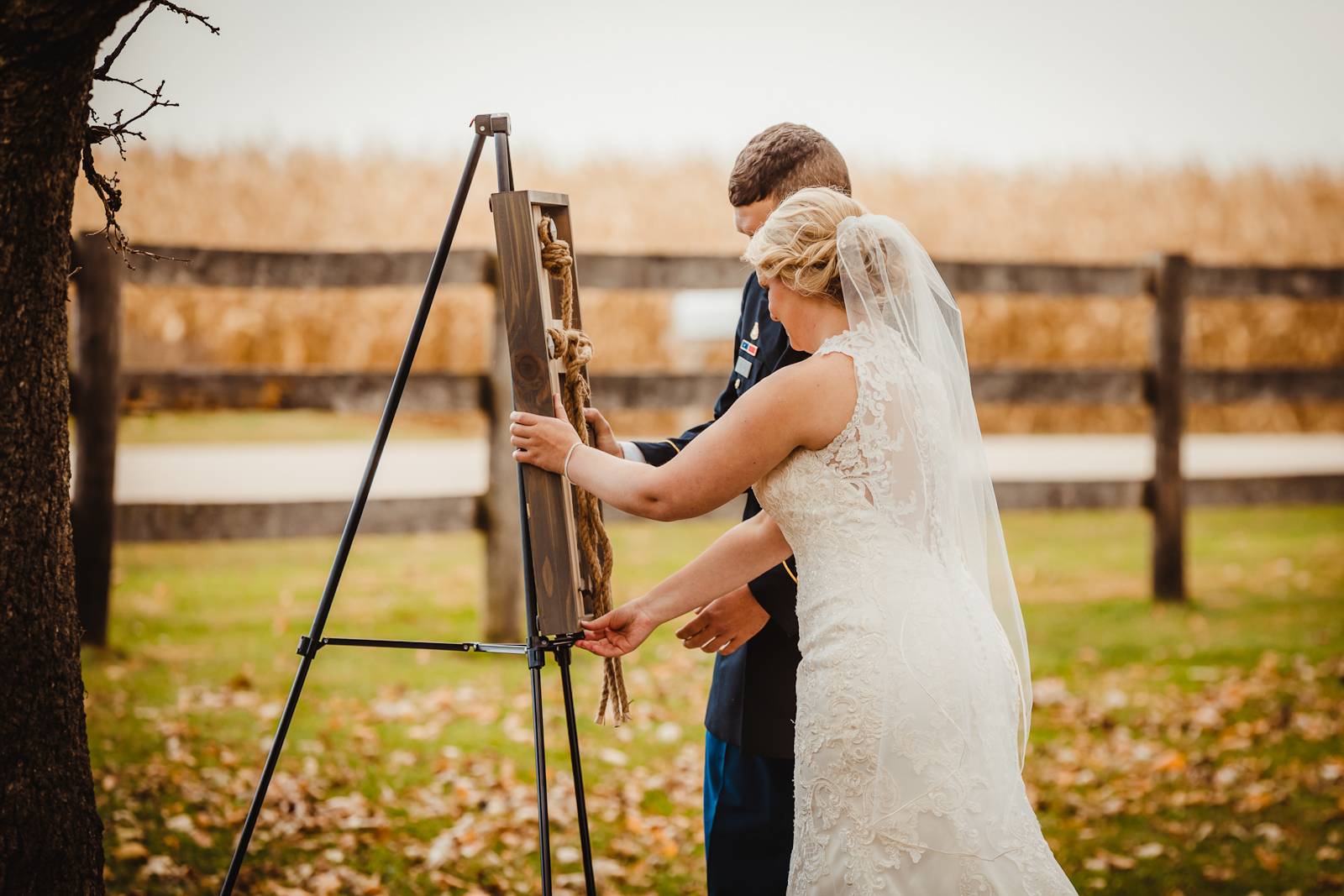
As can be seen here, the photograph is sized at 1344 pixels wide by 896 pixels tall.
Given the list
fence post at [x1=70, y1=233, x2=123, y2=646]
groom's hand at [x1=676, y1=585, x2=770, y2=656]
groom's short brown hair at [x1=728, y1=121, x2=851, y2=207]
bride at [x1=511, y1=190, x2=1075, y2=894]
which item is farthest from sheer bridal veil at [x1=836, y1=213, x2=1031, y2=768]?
fence post at [x1=70, y1=233, x2=123, y2=646]

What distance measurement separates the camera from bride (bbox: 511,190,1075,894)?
235cm

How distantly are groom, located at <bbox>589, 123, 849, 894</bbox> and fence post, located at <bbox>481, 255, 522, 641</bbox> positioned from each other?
2.96 m

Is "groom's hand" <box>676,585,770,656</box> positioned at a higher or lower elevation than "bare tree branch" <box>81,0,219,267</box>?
lower

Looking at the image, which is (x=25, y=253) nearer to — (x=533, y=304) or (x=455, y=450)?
(x=533, y=304)

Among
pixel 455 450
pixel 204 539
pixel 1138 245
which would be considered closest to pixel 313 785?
pixel 204 539

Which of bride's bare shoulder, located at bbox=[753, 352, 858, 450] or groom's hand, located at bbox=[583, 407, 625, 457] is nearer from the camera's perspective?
bride's bare shoulder, located at bbox=[753, 352, 858, 450]

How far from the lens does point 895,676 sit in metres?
2.39

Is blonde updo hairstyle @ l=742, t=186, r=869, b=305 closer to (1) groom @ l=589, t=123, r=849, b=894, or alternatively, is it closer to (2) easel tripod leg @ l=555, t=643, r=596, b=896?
(1) groom @ l=589, t=123, r=849, b=894

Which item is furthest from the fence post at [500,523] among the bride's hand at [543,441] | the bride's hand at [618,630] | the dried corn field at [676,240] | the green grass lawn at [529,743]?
the dried corn field at [676,240]

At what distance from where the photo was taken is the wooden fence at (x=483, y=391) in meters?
5.52

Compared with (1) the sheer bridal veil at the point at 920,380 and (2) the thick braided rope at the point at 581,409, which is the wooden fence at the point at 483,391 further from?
(1) the sheer bridal veil at the point at 920,380

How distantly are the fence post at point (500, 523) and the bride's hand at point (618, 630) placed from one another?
3.19m

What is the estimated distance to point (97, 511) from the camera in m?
5.48

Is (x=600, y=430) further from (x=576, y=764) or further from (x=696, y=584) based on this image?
(x=576, y=764)
